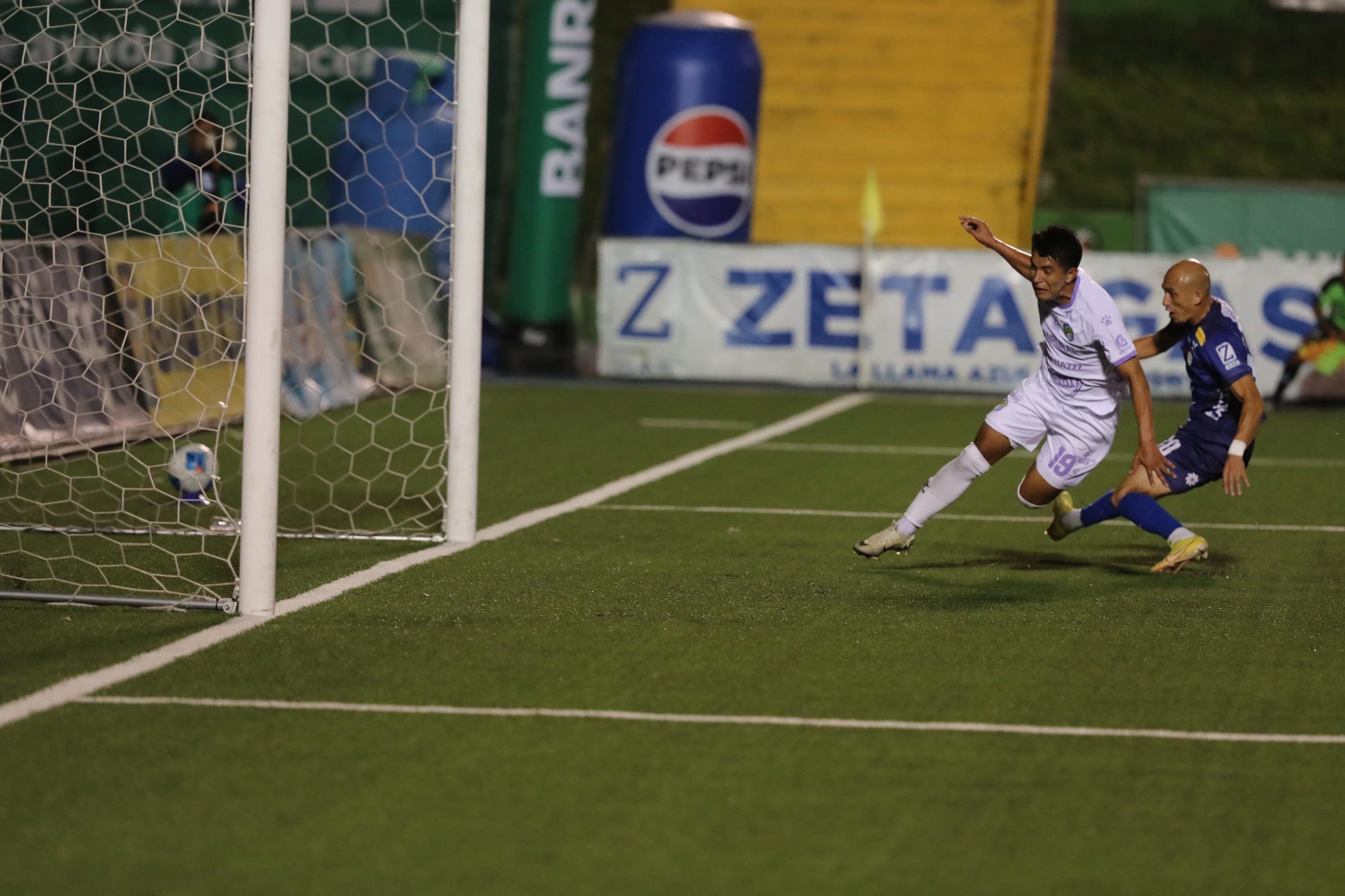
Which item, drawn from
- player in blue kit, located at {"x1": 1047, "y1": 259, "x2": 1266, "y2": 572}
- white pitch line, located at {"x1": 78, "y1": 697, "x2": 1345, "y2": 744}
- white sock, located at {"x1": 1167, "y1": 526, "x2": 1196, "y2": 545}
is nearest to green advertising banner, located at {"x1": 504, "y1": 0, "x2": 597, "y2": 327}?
player in blue kit, located at {"x1": 1047, "y1": 259, "x2": 1266, "y2": 572}

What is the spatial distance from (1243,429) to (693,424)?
6.49 metres

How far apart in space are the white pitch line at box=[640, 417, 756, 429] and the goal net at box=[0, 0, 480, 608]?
1.56 metres

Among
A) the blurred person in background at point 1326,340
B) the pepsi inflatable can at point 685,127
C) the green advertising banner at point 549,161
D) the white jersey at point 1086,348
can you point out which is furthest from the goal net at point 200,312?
the blurred person in background at point 1326,340

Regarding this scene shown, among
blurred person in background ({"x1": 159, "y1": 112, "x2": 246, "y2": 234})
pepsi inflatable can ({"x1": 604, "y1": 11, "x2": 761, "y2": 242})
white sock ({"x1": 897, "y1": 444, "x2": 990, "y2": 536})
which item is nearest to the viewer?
white sock ({"x1": 897, "y1": 444, "x2": 990, "y2": 536})

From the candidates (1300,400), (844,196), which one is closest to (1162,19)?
(844,196)

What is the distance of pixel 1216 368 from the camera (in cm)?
661

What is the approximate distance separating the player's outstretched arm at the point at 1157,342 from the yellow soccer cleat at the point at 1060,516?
0.67 metres

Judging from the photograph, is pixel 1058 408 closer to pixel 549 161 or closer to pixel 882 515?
pixel 882 515

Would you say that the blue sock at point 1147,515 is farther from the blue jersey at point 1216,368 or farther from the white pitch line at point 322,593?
the white pitch line at point 322,593

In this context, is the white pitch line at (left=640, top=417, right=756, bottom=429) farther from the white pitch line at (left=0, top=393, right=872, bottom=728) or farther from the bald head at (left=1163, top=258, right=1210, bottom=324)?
the bald head at (left=1163, top=258, right=1210, bottom=324)

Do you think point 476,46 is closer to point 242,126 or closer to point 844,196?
point 242,126

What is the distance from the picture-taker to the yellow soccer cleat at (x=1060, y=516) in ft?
23.5

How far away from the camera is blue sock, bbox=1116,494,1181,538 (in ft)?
A: 22.4

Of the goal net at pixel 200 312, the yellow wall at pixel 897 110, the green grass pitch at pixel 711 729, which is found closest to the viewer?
the green grass pitch at pixel 711 729
